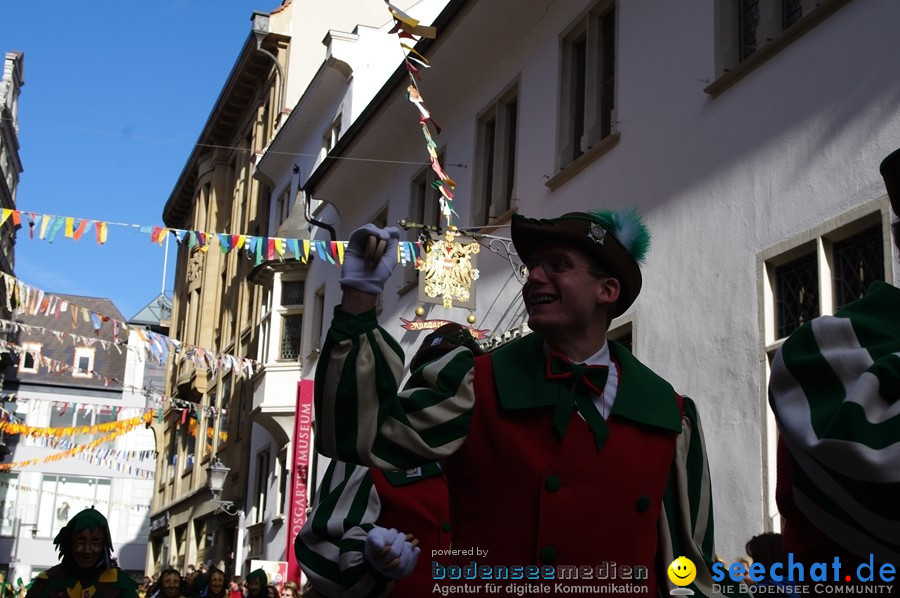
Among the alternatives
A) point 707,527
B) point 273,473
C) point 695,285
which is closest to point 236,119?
point 273,473

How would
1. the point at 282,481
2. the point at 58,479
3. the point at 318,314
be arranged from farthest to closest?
the point at 58,479
the point at 282,481
the point at 318,314

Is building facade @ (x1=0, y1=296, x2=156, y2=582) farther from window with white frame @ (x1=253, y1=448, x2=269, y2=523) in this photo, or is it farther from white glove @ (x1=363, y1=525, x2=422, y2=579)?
white glove @ (x1=363, y1=525, x2=422, y2=579)

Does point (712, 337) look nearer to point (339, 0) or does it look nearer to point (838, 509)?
point (838, 509)

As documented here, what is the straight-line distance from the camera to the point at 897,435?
7.21ft

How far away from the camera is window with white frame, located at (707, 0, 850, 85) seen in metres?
9.67

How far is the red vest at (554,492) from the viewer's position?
10.9ft

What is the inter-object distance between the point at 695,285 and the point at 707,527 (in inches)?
286

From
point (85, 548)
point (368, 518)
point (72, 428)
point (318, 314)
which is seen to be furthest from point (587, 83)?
point (72, 428)

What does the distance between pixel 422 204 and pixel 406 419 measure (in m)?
16.9

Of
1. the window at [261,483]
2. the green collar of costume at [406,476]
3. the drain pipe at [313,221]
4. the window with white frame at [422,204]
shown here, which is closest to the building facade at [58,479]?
the window at [261,483]

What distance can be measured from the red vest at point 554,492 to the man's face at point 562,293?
307 millimetres

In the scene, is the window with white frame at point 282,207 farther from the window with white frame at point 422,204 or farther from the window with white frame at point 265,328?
the window with white frame at point 422,204

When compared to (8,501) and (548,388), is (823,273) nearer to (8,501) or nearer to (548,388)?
(548,388)

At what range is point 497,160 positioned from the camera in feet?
54.7
